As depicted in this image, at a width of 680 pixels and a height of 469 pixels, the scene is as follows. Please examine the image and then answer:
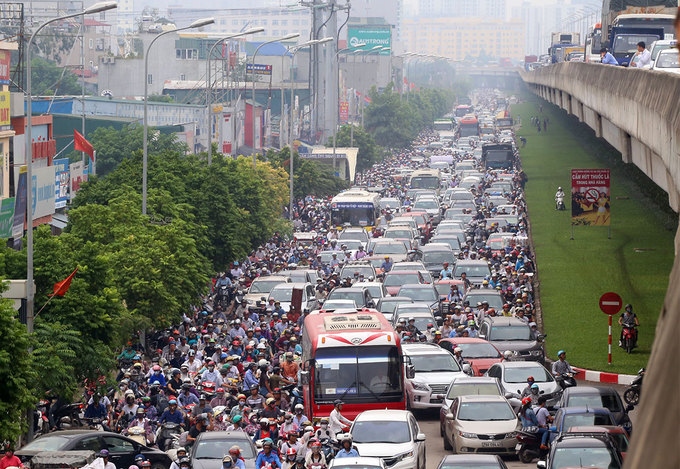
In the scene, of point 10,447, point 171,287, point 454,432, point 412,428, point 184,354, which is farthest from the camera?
point 171,287

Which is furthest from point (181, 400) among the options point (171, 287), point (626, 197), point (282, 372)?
point (626, 197)

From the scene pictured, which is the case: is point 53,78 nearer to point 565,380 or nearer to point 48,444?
point 565,380

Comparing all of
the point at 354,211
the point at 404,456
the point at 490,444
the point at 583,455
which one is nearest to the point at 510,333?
the point at 490,444

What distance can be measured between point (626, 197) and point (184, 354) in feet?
141

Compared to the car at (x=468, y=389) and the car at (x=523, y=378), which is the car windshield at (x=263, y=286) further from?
the car at (x=468, y=389)

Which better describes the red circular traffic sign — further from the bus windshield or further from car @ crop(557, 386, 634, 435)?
the bus windshield

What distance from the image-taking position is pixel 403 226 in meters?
50.3

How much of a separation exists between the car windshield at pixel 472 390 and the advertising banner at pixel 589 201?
20.7 m

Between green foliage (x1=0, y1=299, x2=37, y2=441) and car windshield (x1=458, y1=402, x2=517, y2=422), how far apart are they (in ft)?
21.3

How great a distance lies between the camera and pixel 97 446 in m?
17.0

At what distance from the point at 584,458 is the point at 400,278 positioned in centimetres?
2306

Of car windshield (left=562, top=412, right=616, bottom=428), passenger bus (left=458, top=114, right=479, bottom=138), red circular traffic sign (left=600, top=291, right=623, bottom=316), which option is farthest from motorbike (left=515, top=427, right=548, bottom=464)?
passenger bus (left=458, top=114, right=479, bottom=138)

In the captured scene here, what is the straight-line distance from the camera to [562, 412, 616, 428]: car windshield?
61.8 ft

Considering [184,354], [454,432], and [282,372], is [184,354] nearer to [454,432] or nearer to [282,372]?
[282,372]
